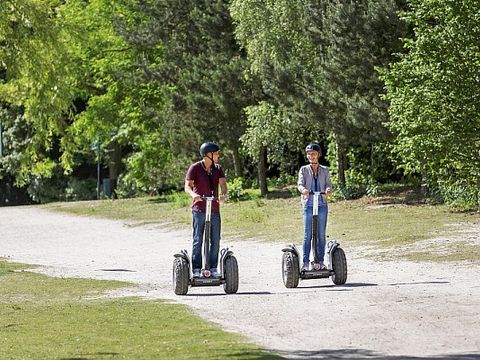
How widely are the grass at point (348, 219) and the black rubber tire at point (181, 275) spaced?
19.7ft

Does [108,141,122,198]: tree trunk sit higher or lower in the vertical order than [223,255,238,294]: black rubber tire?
higher

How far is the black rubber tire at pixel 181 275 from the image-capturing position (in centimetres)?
1725

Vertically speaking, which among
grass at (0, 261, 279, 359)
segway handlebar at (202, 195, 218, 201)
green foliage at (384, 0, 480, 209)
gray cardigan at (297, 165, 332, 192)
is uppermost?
green foliage at (384, 0, 480, 209)

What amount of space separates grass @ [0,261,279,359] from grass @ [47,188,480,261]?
24.0 ft

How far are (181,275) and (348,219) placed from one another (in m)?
17.4

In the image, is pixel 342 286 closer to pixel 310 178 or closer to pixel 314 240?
pixel 314 240

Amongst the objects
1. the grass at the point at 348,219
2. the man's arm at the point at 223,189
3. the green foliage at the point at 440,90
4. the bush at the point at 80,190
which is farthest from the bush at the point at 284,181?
the man's arm at the point at 223,189

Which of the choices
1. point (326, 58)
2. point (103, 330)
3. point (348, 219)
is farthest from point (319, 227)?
point (326, 58)

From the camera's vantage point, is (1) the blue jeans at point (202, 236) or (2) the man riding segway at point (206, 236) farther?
(1) the blue jeans at point (202, 236)

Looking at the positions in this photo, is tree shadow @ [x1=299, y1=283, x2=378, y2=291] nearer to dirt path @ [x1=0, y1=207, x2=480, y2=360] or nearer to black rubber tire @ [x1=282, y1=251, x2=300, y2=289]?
dirt path @ [x1=0, y1=207, x2=480, y2=360]

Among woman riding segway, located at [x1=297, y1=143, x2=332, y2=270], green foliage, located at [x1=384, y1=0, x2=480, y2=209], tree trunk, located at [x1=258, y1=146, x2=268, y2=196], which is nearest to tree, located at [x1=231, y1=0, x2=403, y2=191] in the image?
green foliage, located at [x1=384, y1=0, x2=480, y2=209]

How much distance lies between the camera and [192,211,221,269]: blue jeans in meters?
17.3

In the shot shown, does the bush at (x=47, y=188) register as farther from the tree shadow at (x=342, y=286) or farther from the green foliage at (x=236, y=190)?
the tree shadow at (x=342, y=286)

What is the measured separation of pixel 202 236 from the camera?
17.4 m
